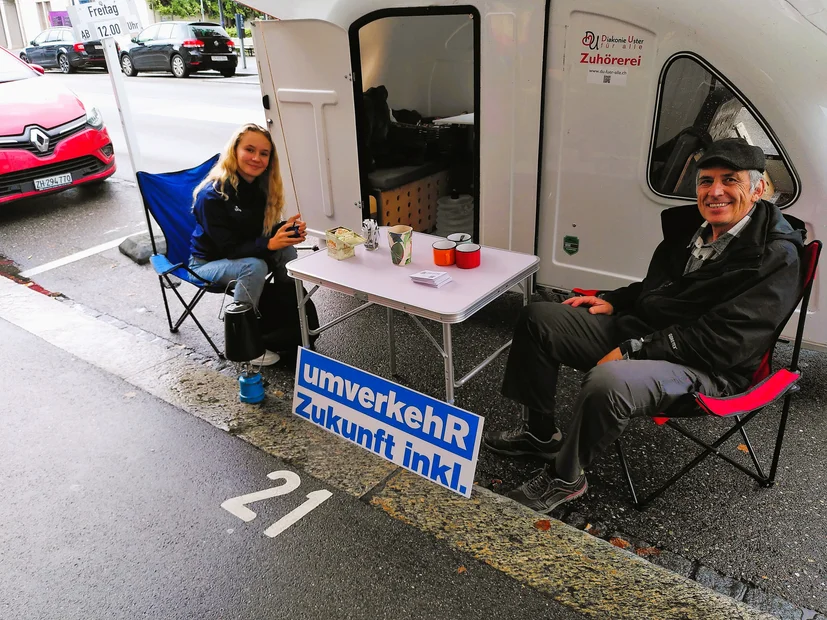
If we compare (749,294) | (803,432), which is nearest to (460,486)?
(749,294)

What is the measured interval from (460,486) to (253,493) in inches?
38.4

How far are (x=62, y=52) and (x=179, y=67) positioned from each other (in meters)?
6.14

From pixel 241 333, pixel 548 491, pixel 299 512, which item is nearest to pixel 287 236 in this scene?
pixel 241 333

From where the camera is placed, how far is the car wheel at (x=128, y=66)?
63.3 ft

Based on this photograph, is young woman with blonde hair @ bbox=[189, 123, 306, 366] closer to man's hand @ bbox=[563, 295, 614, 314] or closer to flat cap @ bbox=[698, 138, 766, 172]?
man's hand @ bbox=[563, 295, 614, 314]

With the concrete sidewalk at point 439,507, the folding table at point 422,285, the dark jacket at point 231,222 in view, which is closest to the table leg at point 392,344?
the folding table at point 422,285

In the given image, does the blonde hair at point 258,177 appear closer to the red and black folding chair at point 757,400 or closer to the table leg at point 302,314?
the table leg at point 302,314

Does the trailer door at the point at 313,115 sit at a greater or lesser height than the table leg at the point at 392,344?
greater

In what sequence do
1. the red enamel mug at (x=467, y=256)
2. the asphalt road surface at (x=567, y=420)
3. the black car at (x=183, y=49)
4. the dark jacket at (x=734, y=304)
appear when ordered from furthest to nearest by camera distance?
the black car at (x=183, y=49), the red enamel mug at (x=467, y=256), the asphalt road surface at (x=567, y=420), the dark jacket at (x=734, y=304)

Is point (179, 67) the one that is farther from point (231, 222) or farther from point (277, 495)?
point (277, 495)

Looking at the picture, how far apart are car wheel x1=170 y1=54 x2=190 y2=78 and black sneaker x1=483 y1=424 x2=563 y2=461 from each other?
1825 cm

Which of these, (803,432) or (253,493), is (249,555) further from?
(803,432)

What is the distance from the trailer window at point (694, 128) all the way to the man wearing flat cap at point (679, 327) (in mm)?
702

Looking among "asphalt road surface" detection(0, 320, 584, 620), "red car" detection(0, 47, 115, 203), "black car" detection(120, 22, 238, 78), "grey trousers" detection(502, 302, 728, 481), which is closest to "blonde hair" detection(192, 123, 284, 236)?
"asphalt road surface" detection(0, 320, 584, 620)
